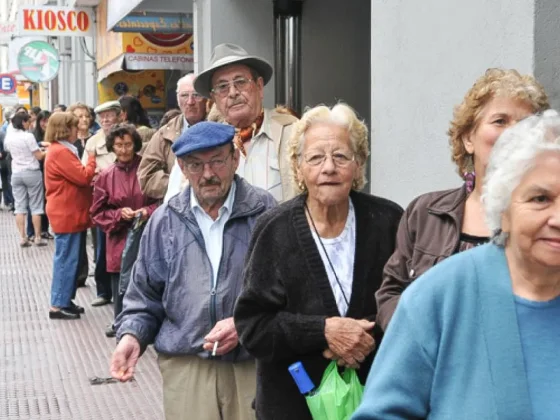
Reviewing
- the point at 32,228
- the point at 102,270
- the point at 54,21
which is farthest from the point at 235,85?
the point at 54,21

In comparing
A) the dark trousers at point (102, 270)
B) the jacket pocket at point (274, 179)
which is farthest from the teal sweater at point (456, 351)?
the dark trousers at point (102, 270)

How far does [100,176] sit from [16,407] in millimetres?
2242

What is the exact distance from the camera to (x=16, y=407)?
24.1ft

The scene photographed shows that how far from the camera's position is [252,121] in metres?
5.05

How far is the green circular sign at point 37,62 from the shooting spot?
21.8 m

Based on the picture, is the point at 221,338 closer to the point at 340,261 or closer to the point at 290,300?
the point at 290,300

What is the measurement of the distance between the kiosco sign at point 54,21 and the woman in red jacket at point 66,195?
9.72 m

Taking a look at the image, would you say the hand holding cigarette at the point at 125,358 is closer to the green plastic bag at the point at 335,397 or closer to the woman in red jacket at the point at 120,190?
the green plastic bag at the point at 335,397

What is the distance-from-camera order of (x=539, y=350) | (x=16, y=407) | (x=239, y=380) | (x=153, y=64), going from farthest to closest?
(x=153, y=64)
(x=16, y=407)
(x=239, y=380)
(x=539, y=350)

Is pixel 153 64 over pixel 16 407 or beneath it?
over

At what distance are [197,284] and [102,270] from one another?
681 centimetres

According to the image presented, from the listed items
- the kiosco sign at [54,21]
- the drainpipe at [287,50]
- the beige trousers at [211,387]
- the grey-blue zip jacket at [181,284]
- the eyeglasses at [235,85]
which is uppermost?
the kiosco sign at [54,21]

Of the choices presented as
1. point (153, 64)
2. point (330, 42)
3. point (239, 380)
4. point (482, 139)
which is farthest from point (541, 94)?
point (153, 64)

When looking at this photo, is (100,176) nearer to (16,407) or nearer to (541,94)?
(16,407)
